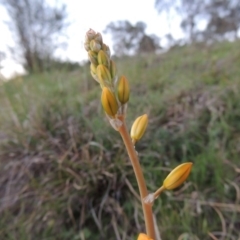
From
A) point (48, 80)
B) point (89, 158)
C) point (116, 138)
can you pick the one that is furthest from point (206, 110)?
point (48, 80)

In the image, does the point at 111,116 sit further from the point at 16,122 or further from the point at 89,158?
the point at 16,122

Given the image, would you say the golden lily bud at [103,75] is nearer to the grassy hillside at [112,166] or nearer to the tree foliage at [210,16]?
the grassy hillside at [112,166]

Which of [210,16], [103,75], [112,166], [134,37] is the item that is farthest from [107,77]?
[210,16]

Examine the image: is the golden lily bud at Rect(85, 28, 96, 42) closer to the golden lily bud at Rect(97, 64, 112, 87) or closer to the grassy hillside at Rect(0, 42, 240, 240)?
the golden lily bud at Rect(97, 64, 112, 87)

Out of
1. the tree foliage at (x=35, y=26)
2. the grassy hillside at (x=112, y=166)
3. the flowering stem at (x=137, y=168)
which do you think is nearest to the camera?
the flowering stem at (x=137, y=168)

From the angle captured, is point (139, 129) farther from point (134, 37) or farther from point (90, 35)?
point (134, 37)

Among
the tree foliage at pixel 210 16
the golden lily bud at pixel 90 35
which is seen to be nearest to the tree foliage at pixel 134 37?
the tree foliage at pixel 210 16
